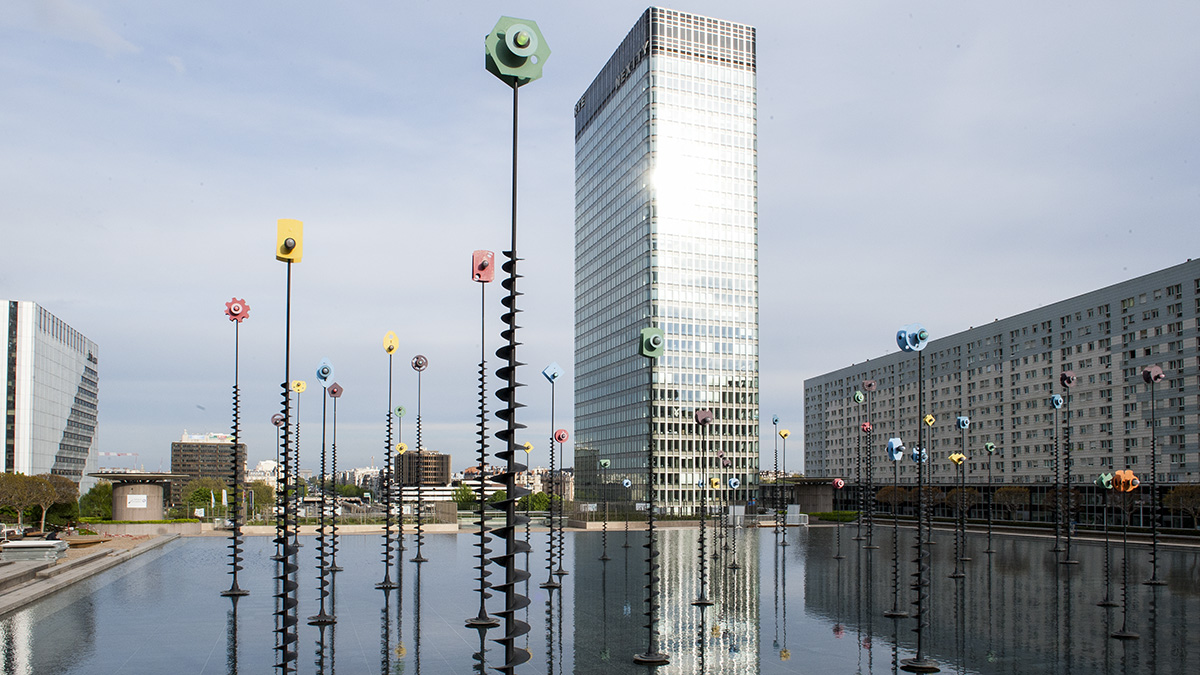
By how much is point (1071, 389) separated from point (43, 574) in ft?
336

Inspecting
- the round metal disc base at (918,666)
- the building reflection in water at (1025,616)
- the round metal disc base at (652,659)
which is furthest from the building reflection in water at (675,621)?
the round metal disc base at (918,666)

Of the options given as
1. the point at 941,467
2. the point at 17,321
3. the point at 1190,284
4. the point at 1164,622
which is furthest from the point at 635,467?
the point at 1164,622

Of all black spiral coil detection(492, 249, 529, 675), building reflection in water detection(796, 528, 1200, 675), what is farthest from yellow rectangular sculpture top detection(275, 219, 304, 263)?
building reflection in water detection(796, 528, 1200, 675)

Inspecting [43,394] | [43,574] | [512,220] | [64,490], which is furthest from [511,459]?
[43,394]

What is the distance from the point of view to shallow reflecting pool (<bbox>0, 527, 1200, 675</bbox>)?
2153 cm

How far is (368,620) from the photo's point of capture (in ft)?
89.8

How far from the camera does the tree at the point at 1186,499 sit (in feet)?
239

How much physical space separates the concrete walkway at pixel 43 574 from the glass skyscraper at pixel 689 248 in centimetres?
7932

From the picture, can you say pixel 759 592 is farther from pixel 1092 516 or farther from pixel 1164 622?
pixel 1092 516

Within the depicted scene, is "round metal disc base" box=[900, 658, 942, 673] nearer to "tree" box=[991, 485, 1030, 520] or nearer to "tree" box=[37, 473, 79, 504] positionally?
"tree" box=[37, 473, 79, 504]

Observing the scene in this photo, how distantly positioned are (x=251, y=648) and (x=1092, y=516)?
94.0 meters

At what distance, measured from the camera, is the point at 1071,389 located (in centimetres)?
10362

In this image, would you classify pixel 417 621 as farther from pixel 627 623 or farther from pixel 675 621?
pixel 675 621

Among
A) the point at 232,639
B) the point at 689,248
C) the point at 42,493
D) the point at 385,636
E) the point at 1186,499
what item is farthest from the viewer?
the point at 689,248
